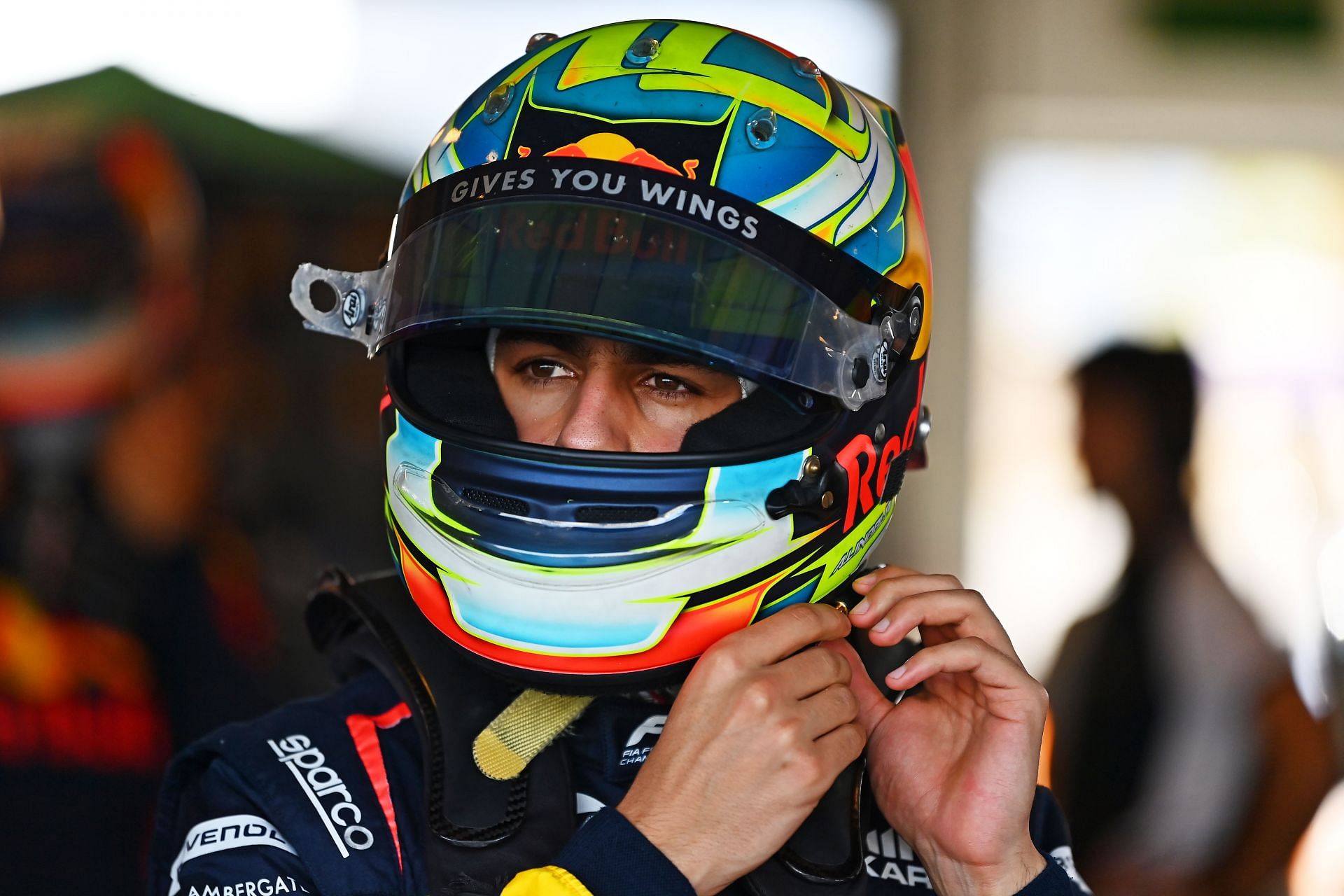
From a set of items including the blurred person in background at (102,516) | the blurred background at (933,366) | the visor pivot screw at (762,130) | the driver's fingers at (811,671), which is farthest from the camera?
A: the blurred background at (933,366)

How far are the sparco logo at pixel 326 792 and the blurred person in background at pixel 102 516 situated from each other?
4.45ft

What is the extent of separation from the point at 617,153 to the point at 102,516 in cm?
203

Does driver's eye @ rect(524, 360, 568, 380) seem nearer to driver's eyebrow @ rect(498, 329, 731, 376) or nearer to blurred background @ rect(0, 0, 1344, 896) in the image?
driver's eyebrow @ rect(498, 329, 731, 376)

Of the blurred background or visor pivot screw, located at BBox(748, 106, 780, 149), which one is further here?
the blurred background

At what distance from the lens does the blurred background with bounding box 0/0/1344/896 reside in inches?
114

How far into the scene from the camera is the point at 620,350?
138cm

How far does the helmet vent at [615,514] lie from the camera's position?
1.29 m

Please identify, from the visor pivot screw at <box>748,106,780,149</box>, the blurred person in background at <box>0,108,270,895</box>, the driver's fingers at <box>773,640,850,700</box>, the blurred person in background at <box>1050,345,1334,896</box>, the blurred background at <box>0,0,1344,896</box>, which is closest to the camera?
the driver's fingers at <box>773,640,850,700</box>

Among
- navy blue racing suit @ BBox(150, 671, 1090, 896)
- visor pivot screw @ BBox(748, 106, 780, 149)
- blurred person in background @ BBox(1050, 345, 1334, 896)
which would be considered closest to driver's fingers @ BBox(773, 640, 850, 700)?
navy blue racing suit @ BBox(150, 671, 1090, 896)

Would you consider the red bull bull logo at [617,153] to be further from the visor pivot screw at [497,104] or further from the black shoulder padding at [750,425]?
the black shoulder padding at [750,425]

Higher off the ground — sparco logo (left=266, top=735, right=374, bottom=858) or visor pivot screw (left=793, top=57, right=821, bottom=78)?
visor pivot screw (left=793, top=57, right=821, bottom=78)

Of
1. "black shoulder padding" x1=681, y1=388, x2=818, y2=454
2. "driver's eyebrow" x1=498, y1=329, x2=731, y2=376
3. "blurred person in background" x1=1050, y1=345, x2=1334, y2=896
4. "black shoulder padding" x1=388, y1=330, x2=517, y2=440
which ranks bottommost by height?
"blurred person in background" x1=1050, y1=345, x2=1334, y2=896

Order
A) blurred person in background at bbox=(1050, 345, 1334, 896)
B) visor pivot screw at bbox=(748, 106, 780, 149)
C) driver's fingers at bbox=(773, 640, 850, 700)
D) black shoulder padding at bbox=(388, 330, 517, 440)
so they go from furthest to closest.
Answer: blurred person in background at bbox=(1050, 345, 1334, 896), black shoulder padding at bbox=(388, 330, 517, 440), visor pivot screw at bbox=(748, 106, 780, 149), driver's fingers at bbox=(773, 640, 850, 700)

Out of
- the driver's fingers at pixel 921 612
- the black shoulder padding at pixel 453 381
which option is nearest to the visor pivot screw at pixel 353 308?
the black shoulder padding at pixel 453 381
